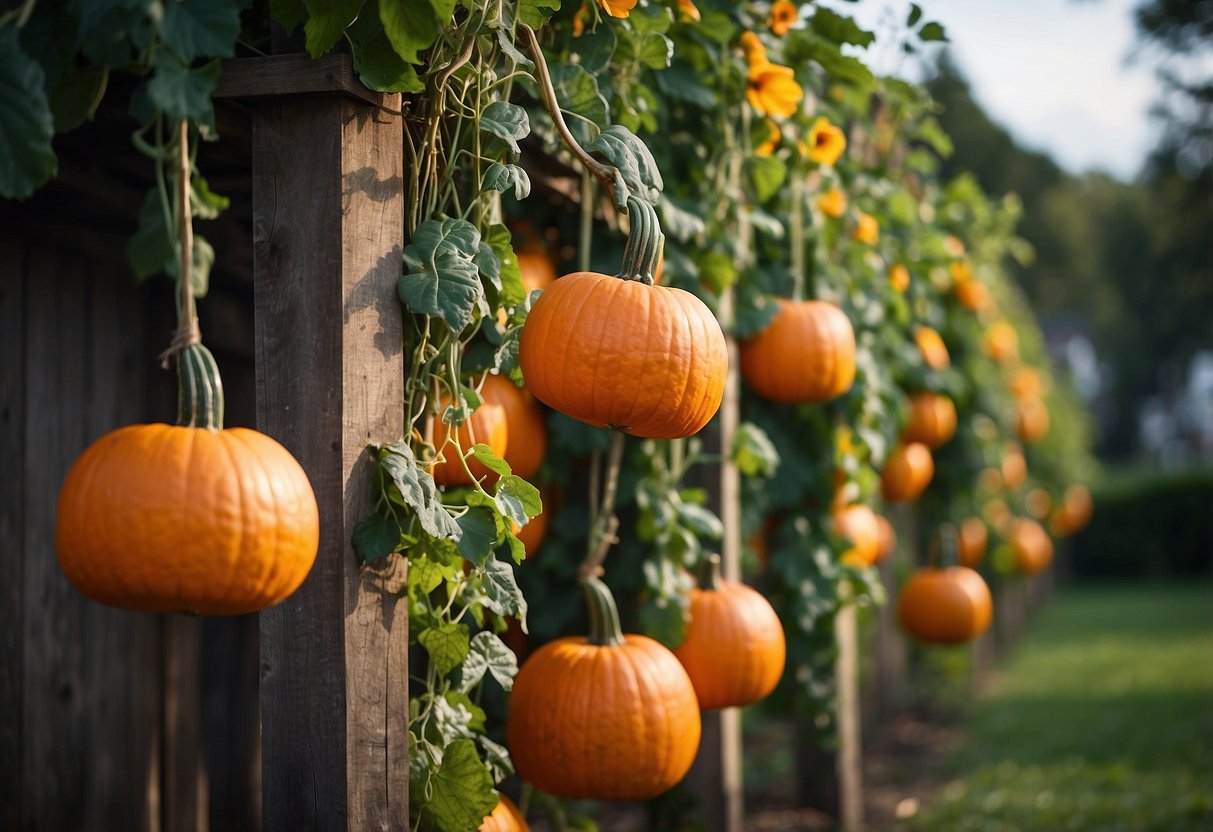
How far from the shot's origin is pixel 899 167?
17.0 ft

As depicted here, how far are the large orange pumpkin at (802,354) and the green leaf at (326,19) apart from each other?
6.17ft

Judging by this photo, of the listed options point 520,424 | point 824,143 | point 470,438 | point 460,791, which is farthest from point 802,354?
point 460,791

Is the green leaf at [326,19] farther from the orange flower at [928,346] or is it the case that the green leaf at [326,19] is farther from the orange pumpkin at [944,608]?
the orange pumpkin at [944,608]

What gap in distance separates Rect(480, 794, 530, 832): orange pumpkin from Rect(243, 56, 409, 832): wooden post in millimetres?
457

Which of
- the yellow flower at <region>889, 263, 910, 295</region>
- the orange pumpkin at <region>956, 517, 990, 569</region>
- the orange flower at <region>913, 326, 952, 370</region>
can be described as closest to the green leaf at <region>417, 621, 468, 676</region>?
the yellow flower at <region>889, 263, 910, 295</region>

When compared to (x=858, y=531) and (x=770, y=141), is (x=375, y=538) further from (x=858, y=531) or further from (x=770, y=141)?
(x=858, y=531)

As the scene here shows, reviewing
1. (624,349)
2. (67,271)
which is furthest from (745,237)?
(67,271)

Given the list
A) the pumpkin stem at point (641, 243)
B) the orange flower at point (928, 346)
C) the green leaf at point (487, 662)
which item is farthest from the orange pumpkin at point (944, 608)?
the pumpkin stem at point (641, 243)

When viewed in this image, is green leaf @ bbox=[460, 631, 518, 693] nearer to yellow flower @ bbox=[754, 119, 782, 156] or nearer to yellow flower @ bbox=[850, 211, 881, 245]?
yellow flower @ bbox=[754, 119, 782, 156]

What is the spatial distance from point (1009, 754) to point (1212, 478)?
16275mm

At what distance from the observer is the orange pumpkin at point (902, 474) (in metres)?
5.11

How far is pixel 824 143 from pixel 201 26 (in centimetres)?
222

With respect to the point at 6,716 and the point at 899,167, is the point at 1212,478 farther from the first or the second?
the point at 6,716

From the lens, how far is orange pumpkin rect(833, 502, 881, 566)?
3.99 m
